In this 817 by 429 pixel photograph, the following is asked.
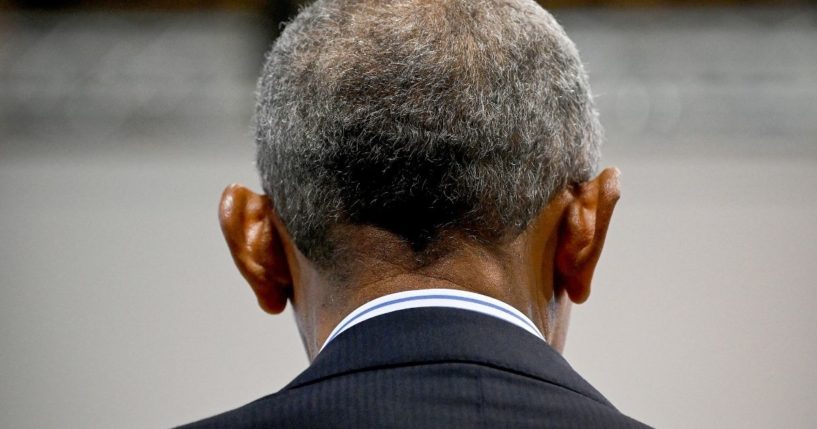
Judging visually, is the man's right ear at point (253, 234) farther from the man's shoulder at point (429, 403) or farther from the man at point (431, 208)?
the man's shoulder at point (429, 403)

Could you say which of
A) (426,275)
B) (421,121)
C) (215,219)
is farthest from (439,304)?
(215,219)

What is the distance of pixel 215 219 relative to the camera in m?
4.57

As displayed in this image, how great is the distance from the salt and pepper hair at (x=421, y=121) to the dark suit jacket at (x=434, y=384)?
9 centimetres

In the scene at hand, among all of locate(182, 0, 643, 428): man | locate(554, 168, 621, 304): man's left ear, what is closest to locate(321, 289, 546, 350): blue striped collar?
locate(182, 0, 643, 428): man

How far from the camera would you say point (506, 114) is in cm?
95

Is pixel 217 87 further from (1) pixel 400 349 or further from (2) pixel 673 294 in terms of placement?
(1) pixel 400 349

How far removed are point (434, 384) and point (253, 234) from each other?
0.31m

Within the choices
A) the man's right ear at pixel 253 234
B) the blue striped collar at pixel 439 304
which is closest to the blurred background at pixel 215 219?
the man's right ear at pixel 253 234

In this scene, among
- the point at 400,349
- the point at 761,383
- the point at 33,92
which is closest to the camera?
the point at 400,349

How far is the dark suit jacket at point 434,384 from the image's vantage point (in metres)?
0.83

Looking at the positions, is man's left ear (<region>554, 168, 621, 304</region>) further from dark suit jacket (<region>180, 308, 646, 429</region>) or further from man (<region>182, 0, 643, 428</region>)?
dark suit jacket (<region>180, 308, 646, 429</region>)

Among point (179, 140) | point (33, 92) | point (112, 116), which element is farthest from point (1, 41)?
point (179, 140)

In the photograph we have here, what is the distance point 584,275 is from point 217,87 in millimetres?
3958

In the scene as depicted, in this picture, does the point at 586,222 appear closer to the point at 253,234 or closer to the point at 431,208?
the point at 431,208
